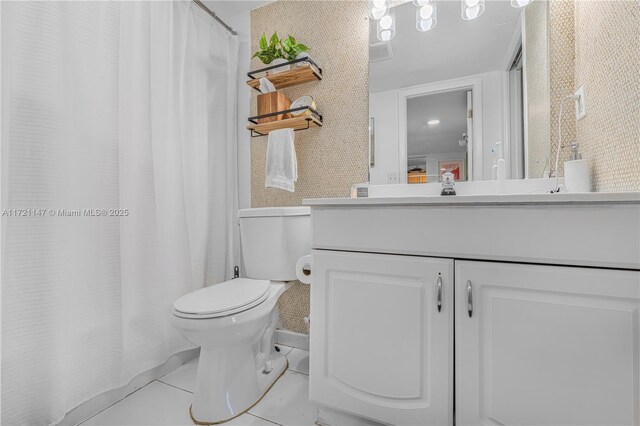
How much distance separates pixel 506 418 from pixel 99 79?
181 centimetres

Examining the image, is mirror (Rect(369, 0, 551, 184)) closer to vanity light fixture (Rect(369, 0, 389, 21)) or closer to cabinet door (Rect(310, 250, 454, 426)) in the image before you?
vanity light fixture (Rect(369, 0, 389, 21))

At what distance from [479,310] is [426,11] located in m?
1.43

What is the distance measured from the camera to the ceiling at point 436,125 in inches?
53.2

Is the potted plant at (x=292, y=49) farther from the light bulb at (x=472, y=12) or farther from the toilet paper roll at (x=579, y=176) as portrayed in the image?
the toilet paper roll at (x=579, y=176)

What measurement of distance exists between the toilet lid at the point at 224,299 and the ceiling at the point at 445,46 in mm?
1177

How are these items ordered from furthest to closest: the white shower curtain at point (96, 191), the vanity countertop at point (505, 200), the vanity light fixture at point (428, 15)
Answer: the vanity light fixture at point (428, 15) → the white shower curtain at point (96, 191) → the vanity countertop at point (505, 200)

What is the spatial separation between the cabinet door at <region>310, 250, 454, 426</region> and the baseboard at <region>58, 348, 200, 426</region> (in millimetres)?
858

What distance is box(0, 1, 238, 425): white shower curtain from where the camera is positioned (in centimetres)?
91

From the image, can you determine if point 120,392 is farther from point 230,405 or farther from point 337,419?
point 337,419

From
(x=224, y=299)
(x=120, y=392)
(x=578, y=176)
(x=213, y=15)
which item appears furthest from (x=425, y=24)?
(x=120, y=392)

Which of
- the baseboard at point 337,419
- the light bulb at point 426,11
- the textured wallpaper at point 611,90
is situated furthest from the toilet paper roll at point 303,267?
the light bulb at point 426,11

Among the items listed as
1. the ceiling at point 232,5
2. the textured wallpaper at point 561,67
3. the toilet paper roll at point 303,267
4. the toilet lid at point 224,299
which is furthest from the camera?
the ceiling at point 232,5

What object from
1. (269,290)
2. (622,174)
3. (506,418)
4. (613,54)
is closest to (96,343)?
(269,290)

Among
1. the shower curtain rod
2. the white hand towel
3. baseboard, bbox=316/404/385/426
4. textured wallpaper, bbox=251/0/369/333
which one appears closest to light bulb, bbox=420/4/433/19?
textured wallpaper, bbox=251/0/369/333
